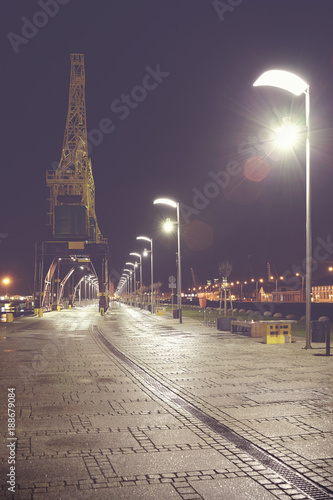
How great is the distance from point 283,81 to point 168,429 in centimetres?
1282

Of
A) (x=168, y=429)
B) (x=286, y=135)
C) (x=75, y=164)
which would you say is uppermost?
(x=75, y=164)

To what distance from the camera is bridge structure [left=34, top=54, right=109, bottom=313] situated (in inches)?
2431

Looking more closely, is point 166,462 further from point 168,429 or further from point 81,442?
point 168,429

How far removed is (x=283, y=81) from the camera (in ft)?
55.6

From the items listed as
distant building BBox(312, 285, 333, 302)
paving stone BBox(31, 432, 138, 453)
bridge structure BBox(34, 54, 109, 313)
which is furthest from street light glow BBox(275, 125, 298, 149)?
distant building BBox(312, 285, 333, 302)

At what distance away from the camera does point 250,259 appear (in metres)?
163

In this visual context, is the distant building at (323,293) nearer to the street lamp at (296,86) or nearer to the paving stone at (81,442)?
the street lamp at (296,86)

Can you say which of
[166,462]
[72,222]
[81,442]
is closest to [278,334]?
[81,442]

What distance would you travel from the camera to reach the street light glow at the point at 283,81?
54.2ft

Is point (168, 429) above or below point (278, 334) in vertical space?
above

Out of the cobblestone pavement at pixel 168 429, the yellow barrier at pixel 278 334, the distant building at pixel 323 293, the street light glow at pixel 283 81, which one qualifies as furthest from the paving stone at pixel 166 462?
the distant building at pixel 323 293

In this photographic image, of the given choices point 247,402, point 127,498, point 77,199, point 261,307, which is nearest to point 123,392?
point 247,402

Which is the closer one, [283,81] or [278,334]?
[283,81]

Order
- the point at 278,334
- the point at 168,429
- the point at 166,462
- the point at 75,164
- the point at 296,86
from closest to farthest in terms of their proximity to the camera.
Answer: the point at 166,462 < the point at 168,429 < the point at 296,86 < the point at 278,334 < the point at 75,164
